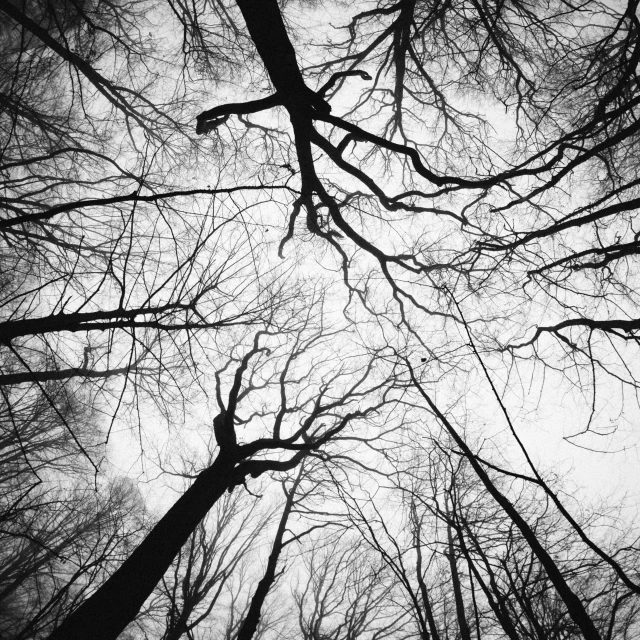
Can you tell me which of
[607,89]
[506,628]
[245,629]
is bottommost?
[245,629]

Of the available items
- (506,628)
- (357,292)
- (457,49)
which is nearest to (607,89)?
(457,49)

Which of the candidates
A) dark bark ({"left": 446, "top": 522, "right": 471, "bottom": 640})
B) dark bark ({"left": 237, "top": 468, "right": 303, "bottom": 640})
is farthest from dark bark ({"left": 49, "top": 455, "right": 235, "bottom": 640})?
dark bark ({"left": 446, "top": 522, "right": 471, "bottom": 640})

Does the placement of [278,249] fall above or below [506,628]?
above

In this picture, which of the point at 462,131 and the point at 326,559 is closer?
the point at 462,131

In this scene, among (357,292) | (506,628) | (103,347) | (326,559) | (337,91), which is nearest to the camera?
(506,628)

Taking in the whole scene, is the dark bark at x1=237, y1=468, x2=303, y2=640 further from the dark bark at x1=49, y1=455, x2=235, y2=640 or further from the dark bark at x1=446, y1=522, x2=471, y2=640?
the dark bark at x1=446, y1=522, x2=471, y2=640

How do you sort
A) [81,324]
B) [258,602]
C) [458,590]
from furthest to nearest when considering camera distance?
[258,602]
[458,590]
[81,324]

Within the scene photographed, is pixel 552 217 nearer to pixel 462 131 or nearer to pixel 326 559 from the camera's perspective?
pixel 462 131

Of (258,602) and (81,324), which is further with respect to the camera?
(258,602)

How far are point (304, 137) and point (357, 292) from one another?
3149mm

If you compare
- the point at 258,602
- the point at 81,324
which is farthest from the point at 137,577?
the point at 81,324

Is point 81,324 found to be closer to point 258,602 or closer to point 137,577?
point 137,577

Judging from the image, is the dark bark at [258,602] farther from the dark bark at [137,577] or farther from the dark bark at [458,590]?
the dark bark at [458,590]

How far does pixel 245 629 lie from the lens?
12.7 feet
